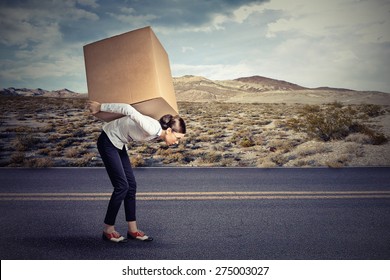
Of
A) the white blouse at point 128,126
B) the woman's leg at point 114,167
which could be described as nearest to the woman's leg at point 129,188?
the woman's leg at point 114,167

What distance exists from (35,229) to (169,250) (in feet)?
6.03

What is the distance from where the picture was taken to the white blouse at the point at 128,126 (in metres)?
3.33

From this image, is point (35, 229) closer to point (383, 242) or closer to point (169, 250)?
point (169, 250)

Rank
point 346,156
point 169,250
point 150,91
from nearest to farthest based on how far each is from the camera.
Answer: point 150,91, point 169,250, point 346,156

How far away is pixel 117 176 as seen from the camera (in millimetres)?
3736

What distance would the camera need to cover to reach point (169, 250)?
3.76 metres

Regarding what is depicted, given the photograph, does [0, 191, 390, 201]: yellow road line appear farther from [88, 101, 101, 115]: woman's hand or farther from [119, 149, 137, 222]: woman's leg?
[88, 101, 101, 115]: woman's hand

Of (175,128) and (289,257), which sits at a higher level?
(175,128)

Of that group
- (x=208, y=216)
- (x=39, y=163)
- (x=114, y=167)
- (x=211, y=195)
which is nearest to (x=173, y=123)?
(x=114, y=167)

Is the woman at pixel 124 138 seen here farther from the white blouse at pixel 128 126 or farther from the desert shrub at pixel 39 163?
the desert shrub at pixel 39 163

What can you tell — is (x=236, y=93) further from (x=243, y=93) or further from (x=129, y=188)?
(x=129, y=188)

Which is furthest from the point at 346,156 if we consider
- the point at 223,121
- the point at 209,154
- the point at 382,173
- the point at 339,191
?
the point at 223,121

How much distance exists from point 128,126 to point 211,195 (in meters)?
2.95

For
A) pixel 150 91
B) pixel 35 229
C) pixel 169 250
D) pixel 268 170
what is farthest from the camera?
pixel 268 170
